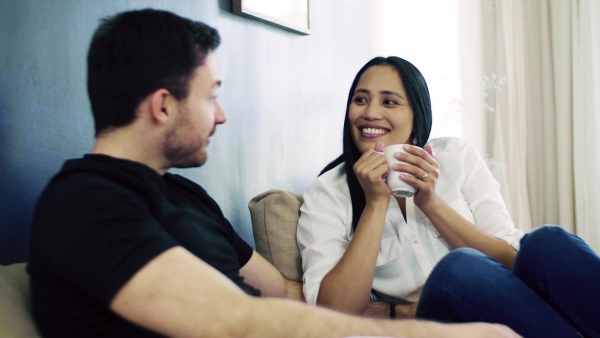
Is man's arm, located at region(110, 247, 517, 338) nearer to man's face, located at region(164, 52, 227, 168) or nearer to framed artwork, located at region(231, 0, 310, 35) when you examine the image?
man's face, located at region(164, 52, 227, 168)

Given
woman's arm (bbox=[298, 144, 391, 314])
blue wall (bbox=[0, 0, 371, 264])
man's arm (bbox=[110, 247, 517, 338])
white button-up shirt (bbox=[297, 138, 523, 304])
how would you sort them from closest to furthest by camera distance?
man's arm (bbox=[110, 247, 517, 338]), blue wall (bbox=[0, 0, 371, 264]), woman's arm (bbox=[298, 144, 391, 314]), white button-up shirt (bbox=[297, 138, 523, 304])

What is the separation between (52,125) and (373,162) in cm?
77

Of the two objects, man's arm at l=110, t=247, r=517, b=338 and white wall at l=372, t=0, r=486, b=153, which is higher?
white wall at l=372, t=0, r=486, b=153

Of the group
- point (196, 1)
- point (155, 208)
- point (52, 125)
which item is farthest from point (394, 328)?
point (196, 1)

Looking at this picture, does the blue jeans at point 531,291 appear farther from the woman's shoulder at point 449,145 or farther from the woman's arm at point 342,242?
the woman's shoulder at point 449,145

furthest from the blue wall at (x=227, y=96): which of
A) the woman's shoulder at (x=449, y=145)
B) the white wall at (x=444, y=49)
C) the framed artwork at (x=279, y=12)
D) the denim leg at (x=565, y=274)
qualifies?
the denim leg at (x=565, y=274)

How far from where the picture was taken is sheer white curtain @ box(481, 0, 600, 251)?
9.73 ft

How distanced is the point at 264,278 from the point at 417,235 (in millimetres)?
530

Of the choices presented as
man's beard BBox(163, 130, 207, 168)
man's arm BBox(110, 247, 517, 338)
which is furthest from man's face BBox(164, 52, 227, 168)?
man's arm BBox(110, 247, 517, 338)

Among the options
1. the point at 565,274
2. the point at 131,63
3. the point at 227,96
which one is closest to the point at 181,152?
the point at 131,63

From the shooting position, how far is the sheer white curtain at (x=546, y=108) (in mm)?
2967

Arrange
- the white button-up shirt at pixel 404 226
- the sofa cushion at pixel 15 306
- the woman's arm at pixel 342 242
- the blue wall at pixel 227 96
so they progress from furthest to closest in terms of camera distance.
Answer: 1. the white button-up shirt at pixel 404 226
2. the woman's arm at pixel 342 242
3. the blue wall at pixel 227 96
4. the sofa cushion at pixel 15 306

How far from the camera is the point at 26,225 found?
3.47 feet

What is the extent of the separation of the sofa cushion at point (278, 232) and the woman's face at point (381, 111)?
1.08ft
